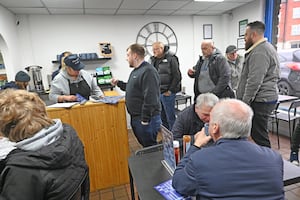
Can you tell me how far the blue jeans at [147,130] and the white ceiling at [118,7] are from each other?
7.01ft

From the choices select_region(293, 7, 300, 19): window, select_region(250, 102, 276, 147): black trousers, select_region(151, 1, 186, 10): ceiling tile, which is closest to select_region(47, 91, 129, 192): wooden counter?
select_region(250, 102, 276, 147): black trousers

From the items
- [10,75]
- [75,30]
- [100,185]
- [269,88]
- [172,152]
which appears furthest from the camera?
[75,30]

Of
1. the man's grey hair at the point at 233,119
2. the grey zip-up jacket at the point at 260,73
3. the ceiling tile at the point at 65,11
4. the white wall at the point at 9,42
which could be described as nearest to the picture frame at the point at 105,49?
the ceiling tile at the point at 65,11

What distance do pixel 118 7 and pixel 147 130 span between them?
248 cm

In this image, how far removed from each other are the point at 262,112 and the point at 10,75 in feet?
11.7

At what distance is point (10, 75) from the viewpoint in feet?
10.9

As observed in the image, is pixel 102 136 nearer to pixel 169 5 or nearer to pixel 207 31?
pixel 169 5

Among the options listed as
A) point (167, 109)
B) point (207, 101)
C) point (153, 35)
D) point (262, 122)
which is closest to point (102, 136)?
point (207, 101)

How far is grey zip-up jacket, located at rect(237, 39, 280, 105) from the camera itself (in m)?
1.99

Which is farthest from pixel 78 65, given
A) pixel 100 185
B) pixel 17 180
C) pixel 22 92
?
pixel 17 180

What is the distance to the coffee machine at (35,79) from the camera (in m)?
3.76

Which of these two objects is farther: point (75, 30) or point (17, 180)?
point (75, 30)

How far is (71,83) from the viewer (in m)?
2.24

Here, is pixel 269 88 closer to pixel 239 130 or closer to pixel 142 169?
pixel 239 130
